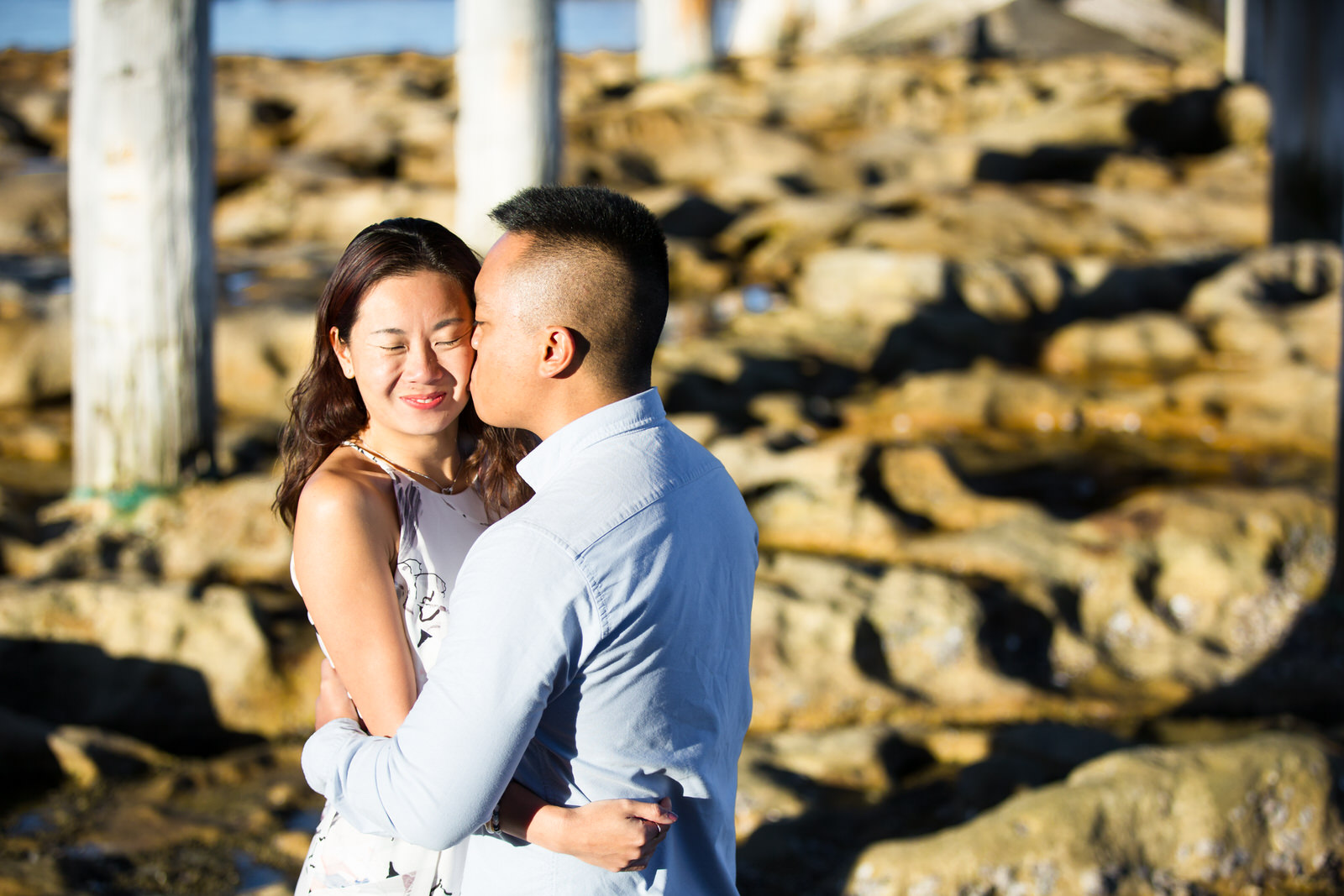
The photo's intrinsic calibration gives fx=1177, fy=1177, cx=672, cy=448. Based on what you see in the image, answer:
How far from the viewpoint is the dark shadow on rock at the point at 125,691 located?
162 inches

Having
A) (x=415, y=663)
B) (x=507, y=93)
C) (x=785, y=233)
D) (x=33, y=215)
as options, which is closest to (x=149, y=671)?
(x=415, y=663)

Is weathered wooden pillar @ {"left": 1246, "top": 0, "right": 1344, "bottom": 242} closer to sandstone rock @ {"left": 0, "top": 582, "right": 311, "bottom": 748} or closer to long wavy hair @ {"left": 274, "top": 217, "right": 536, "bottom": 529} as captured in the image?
sandstone rock @ {"left": 0, "top": 582, "right": 311, "bottom": 748}

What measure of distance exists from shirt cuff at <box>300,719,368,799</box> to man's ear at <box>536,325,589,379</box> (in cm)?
54

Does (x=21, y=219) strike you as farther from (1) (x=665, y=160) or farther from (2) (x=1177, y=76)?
(2) (x=1177, y=76)

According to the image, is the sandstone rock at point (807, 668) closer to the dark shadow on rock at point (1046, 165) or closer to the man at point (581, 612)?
the man at point (581, 612)

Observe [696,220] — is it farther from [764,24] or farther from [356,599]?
[764,24]

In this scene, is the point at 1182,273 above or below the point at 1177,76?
below

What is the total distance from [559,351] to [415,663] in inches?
21.4

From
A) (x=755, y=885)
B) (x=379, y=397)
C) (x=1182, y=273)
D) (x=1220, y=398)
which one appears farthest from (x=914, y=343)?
(x=379, y=397)

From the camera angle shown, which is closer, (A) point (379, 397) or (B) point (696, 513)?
(B) point (696, 513)

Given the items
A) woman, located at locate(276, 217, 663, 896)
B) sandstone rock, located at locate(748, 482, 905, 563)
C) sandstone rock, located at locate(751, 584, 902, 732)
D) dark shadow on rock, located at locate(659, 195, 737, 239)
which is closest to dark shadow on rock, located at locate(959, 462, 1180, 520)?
sandstone rock, located at locate(748, 482, 905, 563)

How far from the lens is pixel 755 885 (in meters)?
3.23

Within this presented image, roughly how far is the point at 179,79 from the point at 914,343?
18.2 feet

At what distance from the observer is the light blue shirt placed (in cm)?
133
